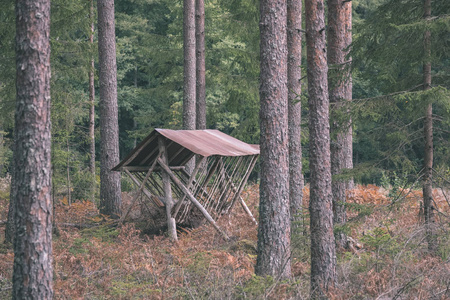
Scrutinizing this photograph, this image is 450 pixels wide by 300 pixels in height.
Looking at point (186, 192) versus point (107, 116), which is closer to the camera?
point (186, 192)

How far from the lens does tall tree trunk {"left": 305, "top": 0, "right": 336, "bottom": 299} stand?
670 cm

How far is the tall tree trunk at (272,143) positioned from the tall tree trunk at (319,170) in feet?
1.91

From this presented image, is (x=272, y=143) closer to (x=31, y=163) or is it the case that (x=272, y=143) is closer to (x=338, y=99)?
(x=338, y=99)

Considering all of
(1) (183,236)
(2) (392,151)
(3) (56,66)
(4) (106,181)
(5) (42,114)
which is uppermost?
(3) (56,66)

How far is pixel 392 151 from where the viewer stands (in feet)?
26.5

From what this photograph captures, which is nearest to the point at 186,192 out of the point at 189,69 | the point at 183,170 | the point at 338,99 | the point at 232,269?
the point at 183,170

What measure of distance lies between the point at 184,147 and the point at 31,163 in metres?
5.36

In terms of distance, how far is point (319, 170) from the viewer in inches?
267

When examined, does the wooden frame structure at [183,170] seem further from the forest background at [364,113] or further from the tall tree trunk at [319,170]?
the tall tree trunk at [319,170]

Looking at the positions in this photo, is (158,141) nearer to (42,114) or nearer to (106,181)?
(106,181)

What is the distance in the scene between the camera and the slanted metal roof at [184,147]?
10.4 metres

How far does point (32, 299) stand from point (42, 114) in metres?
2.08

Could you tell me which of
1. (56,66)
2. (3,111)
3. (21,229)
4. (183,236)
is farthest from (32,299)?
(56,66)

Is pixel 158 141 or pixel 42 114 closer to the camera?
pixel 42 114
